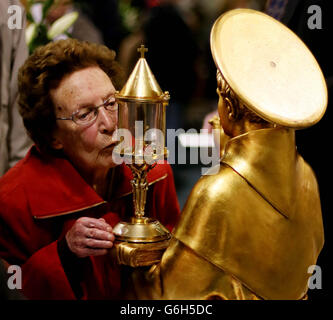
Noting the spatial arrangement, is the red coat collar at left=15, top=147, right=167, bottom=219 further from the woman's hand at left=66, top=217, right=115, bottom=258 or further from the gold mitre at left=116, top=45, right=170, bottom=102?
the gold mitre at left=116, top=45, right=170, bottom=102

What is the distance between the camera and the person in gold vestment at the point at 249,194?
1.22 m

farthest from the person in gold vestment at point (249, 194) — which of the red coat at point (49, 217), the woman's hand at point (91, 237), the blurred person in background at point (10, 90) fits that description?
the blurred person in background at point (10, 90)

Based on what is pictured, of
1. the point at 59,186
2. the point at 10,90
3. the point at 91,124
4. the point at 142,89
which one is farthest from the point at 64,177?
the point at 10,90

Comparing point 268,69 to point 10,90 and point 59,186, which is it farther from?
point 10,90

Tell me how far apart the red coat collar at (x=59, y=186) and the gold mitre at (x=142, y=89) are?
327 millimetres

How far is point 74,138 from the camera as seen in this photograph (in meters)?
1.55

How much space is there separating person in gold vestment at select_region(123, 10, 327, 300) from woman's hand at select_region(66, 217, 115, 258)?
0.12 m

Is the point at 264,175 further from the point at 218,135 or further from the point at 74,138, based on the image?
the point at 74,138

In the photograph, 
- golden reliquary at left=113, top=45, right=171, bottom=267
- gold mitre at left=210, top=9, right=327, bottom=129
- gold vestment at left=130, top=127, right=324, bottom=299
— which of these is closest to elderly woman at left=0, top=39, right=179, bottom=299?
golden reliquary at left=113, top=45, right=171, bottom=267

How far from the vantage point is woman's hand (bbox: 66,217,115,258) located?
1306 mm

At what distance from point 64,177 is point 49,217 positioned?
0.12m

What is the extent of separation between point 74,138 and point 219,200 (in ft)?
1.68

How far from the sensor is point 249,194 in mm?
1235
